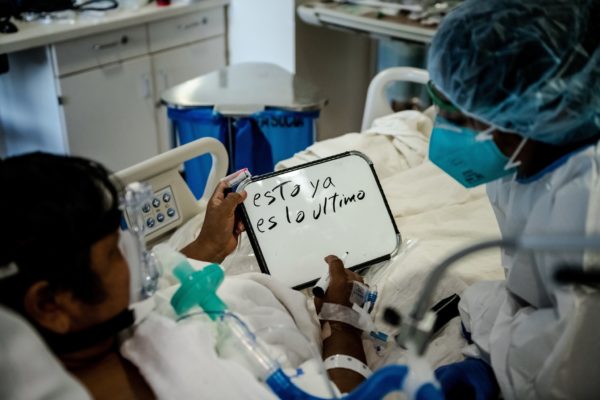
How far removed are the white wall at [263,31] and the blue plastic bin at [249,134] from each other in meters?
0.78

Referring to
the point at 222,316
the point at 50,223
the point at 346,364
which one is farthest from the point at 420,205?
the point at 50,223

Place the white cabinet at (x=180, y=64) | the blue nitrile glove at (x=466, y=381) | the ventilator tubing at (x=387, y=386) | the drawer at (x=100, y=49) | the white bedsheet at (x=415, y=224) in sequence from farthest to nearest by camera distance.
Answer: the white cabinet at (x=180, y=64)
the drawer at (x=100, y=49)
the white bedsheet at (x=415, y=224)
the blue nitrile glove at (x=466, y=381)
the ventilator tubing at (x=387, y=386)

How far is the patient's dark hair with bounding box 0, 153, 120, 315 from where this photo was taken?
0.90 m

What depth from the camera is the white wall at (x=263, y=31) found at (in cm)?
321

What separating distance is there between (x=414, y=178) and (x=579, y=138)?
73cm

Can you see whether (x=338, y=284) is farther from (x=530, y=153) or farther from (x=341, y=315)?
(x=530, y=153)

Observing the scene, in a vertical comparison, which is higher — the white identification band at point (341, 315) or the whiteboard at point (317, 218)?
the whiteboard at point (317, 218)

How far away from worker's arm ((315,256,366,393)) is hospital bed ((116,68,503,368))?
0.21 feet

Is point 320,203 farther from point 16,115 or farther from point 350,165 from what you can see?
point 16,115

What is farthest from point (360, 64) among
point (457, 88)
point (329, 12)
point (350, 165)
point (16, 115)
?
point (457, 88)

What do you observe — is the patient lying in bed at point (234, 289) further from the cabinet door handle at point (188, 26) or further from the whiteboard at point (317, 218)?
the cabinet door handle at point (188, 26)

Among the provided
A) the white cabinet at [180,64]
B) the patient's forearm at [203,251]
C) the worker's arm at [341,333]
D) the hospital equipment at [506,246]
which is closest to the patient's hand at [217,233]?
the patient's forearm at [203,251]

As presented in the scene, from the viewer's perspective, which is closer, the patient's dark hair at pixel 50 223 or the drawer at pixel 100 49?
the patient's dark hair at pixel 50 223

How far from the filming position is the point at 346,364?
49.7 inches
